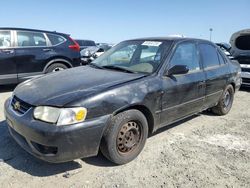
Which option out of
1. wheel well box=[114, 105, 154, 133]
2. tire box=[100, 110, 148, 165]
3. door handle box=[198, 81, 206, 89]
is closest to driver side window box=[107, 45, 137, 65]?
wheel well box=[114, 105, 154, 133]

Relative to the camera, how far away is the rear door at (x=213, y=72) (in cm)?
479

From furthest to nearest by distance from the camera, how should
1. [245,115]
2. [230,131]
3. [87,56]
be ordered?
[87,56] → [245,115] → [230,131]

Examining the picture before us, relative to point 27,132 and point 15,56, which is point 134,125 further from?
point 15,56

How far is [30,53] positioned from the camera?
7.29m

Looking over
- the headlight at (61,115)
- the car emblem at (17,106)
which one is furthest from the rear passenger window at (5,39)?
the headlight at (61,115)

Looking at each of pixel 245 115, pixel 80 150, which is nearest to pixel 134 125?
pixel 80 150

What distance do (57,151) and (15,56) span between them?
504 centimetres

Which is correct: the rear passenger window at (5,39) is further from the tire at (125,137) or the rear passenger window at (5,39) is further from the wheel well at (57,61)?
the tire at (125,137)

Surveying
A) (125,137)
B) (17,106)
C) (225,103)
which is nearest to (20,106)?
(17,106)

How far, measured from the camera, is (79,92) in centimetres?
309

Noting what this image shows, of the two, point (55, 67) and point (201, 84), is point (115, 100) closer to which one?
point (201, 84)

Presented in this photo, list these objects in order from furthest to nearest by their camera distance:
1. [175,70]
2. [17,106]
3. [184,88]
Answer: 1. [184,88]
2. [175,70]
3. [17,106]

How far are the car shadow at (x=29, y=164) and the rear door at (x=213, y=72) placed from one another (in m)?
2.77

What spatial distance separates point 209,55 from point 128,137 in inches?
100
